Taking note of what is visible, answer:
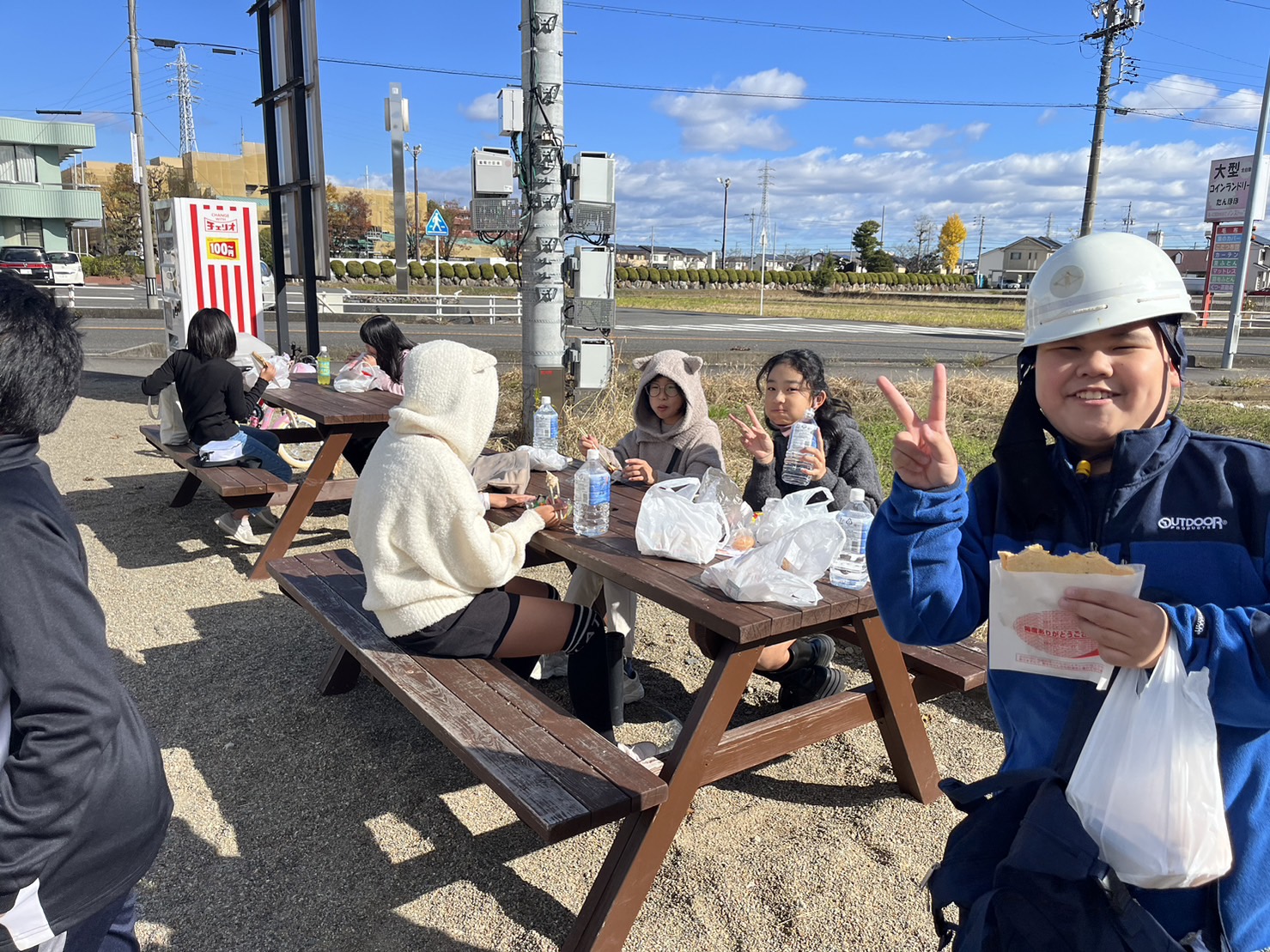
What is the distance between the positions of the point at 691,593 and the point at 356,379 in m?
4.36

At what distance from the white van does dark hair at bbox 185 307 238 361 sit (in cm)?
3031

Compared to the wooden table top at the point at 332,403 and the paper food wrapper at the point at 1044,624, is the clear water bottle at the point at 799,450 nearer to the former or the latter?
the paper food wrapper at the point at 1044,624

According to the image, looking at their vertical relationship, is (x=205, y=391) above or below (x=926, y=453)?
below

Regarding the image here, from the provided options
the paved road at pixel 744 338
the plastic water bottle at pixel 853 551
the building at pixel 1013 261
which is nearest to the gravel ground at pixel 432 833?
the plastic water bottle at pixel 853 551

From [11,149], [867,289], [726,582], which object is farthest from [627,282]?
[726,582]

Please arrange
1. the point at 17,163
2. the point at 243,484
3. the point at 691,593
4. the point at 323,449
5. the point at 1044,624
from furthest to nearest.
A: the point at 17,163 → the point at 323,449 → the point at 243,484 → the point at 691,593 → the point at 1044,624

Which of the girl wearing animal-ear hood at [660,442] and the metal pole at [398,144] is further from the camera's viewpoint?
the metal pole at [398,144]

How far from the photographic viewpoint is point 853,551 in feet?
9.64

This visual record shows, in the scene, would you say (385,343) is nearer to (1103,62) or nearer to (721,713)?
(721,713)

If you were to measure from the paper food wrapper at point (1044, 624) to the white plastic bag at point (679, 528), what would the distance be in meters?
1.64

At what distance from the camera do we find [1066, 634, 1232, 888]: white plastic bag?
3.87 feet

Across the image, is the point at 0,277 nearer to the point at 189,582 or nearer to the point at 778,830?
the point at 778,830

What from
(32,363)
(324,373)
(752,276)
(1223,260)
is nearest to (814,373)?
(32,363)

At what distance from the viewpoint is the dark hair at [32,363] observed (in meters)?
1.45
